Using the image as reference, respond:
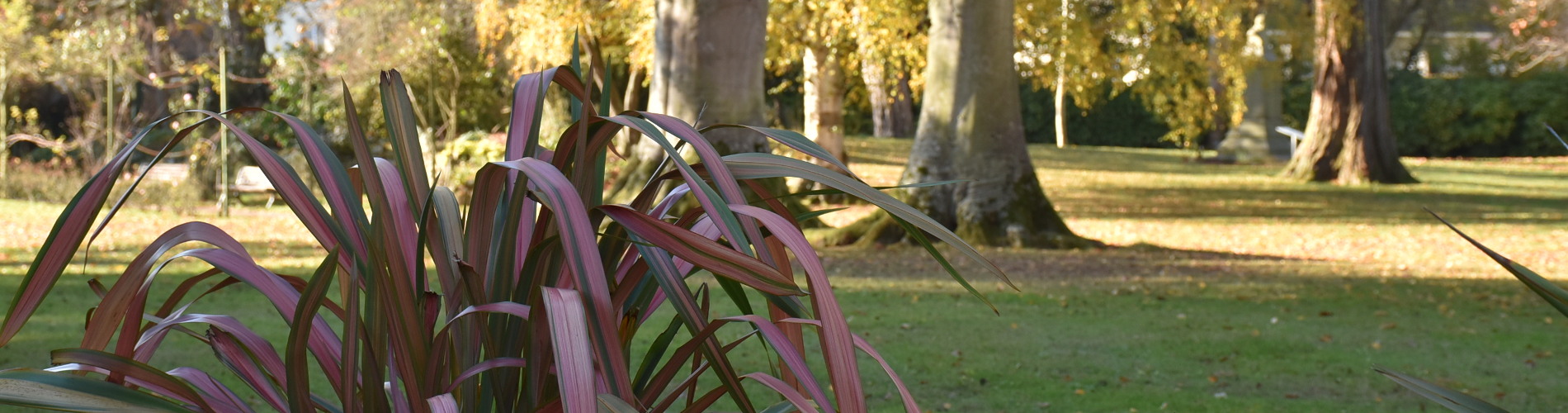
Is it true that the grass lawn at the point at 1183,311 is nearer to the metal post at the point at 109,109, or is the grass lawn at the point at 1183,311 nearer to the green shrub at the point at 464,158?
the metal post at the point at 109,109

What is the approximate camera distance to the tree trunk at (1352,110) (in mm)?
18844

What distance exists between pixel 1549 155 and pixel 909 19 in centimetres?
2287

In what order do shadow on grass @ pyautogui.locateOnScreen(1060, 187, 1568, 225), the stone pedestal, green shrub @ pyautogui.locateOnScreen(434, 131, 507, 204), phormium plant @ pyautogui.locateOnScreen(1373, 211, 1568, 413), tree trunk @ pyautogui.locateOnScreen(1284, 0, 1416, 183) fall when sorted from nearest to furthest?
phormium plant @ pyautogui.locateOnScreen(1373, 211, 1568, 413) < green shrub @ pyautogui.locateOnScreen(434, 131, 507, 204) < shadow on grass @ pyautogui.locateOnScreen(1060, 187, 1568, 225) < tree trunk @ pyautogui.locateOnScreen(1284, 0, 1416, 183) < the stone pedestal

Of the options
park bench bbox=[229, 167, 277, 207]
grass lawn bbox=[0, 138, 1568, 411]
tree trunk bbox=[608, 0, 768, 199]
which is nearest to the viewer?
grass lawn bbox=[0, 138, 1568, 411]

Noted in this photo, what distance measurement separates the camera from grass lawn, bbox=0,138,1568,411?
4691 millimetres

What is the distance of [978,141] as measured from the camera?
1034 cm

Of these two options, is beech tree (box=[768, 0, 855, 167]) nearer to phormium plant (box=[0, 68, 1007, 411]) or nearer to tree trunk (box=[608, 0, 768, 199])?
tree trunk (box=[608, 0, 768, 199])

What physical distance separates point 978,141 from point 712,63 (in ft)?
7.41

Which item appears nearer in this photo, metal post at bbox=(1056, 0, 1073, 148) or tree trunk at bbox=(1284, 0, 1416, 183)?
metal post at bbox=(1056, 0, 1073, 148)

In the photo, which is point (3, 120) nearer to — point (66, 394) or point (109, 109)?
point (109, 109)

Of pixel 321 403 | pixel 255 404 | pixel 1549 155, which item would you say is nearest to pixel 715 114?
pixel 255 404

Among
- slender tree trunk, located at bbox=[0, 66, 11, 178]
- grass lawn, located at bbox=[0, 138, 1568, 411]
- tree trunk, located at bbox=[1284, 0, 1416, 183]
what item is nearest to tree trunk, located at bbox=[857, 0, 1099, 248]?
grass lawn, located at bbox=[0, 138, 1568, 411]

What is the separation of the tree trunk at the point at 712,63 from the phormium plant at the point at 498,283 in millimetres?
8276

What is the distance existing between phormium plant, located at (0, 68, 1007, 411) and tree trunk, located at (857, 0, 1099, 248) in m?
8.39
